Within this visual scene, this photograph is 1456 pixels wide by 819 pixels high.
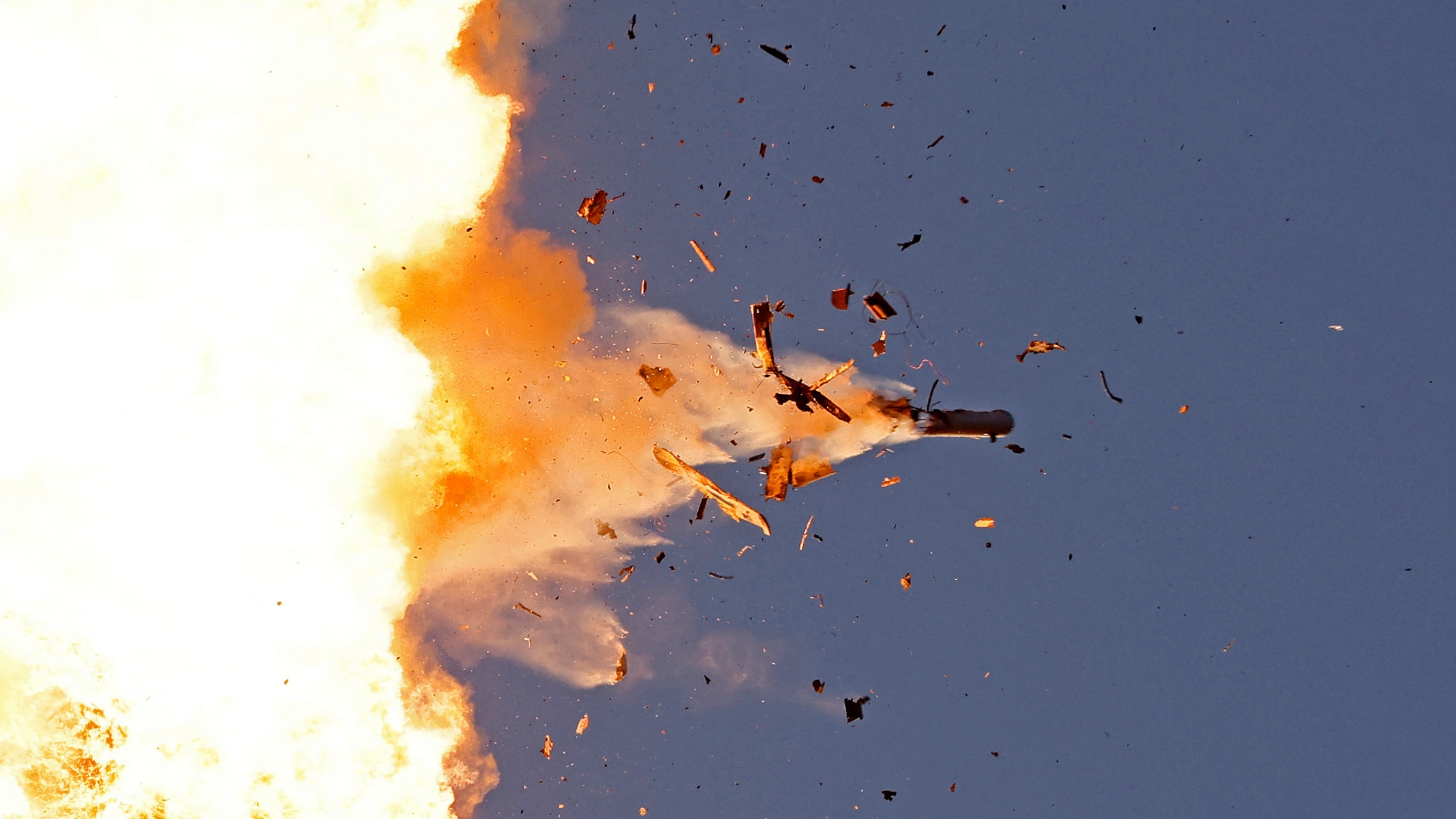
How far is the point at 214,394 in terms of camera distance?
313 cm

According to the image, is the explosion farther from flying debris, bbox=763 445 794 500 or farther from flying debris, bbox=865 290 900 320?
flying debris, bbox=865 290 900 320

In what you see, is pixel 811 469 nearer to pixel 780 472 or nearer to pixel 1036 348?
pixel 780 472

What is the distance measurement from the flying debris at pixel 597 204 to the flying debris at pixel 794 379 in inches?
36.3

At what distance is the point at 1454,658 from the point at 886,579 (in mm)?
3106

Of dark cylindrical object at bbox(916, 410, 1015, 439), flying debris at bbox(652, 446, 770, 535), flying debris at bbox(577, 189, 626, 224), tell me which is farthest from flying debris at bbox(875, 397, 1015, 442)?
flying debris at bbox(577, 189, 626, 224)

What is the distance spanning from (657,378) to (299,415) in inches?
73.5

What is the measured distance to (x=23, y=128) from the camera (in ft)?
10.0

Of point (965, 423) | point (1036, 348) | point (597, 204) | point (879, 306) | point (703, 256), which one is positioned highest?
point (597, 204)

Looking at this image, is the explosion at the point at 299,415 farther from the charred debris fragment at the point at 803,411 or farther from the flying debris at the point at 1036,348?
the flying debris at the point at 1036,348

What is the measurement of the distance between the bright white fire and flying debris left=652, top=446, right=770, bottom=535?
4.28 ft

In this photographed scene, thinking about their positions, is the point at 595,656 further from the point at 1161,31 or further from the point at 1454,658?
the point at 1454,658

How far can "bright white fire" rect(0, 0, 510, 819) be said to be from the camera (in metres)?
3.06

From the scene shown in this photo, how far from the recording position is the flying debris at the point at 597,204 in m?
3.12

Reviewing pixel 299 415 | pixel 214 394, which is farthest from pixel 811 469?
pixel 214 394
